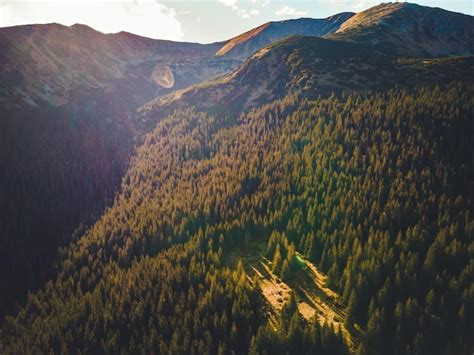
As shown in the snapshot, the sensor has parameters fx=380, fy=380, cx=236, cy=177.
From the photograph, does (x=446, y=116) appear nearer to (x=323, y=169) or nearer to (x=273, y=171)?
(x=323, y=169)

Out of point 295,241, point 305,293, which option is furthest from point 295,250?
point 305,293

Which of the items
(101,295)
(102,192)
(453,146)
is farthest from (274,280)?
(102,192)

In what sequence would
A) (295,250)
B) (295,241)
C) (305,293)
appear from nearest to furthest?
(305,293)
(295,250)
(295,241)

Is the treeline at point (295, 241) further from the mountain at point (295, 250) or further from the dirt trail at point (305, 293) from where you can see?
the dirt trail at point (305, 293)

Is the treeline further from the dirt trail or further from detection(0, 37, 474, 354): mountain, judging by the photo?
the dirt trail

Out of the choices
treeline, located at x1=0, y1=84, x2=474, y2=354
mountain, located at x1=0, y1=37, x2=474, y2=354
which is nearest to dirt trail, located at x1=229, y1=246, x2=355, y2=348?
mountain, located at x1=0, y1=37, x2=474, y2=354

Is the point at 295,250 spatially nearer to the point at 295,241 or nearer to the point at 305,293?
the point at 295,241

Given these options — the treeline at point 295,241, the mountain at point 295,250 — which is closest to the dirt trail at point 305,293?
the mountain at point 295,250
